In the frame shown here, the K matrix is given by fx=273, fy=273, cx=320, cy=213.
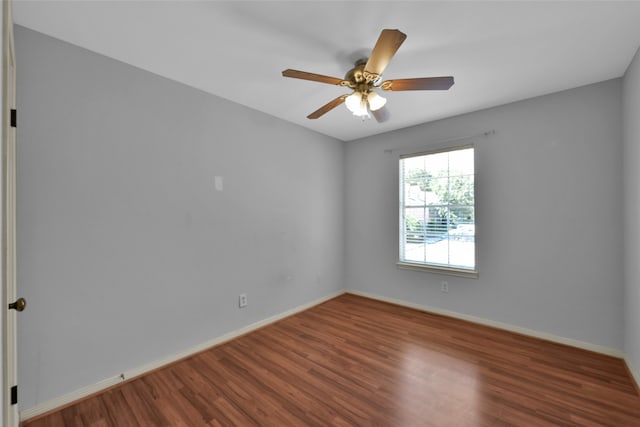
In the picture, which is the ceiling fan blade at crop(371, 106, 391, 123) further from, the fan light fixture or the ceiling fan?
the fan light fixture

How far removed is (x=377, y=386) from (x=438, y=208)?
2.26 metres

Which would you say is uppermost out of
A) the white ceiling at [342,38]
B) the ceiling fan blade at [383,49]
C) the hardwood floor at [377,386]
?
the white ceiling at [342,38]

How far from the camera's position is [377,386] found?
2004mm

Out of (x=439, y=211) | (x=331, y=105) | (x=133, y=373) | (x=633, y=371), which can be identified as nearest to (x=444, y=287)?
(x=439, y=211)

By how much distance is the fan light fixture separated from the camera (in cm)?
202

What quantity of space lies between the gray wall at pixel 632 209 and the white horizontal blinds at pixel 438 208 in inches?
47.2

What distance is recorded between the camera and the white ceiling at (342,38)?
63.1 inches

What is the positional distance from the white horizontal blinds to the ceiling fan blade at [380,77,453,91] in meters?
1.63

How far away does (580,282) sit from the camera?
257 cm

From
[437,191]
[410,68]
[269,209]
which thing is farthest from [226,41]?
[437,191]

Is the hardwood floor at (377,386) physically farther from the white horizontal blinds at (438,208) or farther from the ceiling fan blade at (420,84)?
the ceiling fan blade at (420,84)

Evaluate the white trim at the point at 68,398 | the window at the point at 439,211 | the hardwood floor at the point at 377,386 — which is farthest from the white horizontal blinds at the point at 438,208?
the white trim at the point at 68,398

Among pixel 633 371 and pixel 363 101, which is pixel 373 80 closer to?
pixel 363 101

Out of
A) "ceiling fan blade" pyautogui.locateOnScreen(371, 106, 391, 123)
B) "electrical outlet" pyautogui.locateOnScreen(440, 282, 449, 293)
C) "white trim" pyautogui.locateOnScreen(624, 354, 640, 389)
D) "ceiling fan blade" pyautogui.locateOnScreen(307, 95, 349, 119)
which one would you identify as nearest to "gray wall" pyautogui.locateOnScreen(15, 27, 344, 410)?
"ceiling fan blade" pyautogui.locateOnScreen(307, 95, 349, 119)
